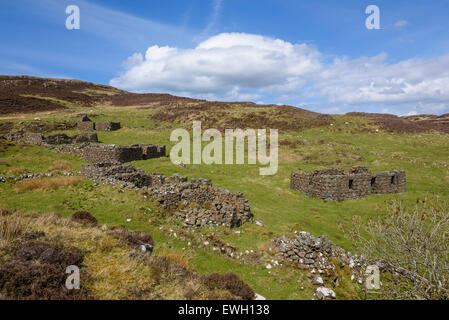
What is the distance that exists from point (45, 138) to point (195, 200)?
30974mm

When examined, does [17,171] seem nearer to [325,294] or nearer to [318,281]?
[318,281]

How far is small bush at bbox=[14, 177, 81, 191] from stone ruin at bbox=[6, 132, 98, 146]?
1964 centimetres

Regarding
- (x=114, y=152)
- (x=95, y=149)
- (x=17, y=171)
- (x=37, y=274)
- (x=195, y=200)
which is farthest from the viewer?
(x=95, y=149)

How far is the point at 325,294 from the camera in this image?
359 inches

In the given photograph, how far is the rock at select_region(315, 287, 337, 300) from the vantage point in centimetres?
902

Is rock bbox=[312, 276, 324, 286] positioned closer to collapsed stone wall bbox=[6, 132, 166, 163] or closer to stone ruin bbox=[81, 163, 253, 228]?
stone ruin bbox=[81, 163, 253, 228]

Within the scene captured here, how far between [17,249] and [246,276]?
317 inches

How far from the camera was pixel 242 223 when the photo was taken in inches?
584

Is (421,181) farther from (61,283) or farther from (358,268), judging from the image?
(61,283)

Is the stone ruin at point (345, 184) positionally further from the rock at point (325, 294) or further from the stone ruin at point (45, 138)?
the stone ruin at point (45, 138)

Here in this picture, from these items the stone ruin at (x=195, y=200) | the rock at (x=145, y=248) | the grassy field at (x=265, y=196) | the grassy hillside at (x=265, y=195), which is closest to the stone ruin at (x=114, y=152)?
the grassy hillside at (x=265, y=195)

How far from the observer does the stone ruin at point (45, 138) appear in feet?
114

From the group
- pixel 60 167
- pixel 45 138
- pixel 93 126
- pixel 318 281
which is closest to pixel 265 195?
pixel 318 281

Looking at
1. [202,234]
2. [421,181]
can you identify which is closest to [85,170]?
[202,234]
